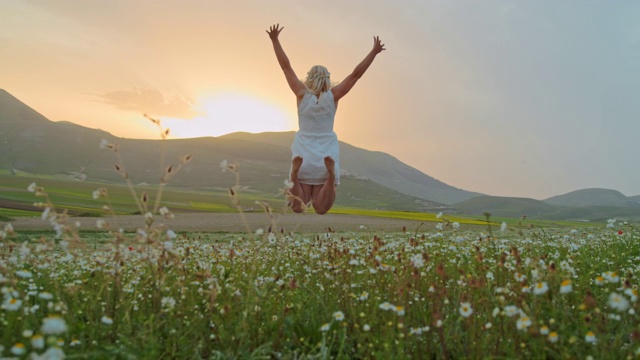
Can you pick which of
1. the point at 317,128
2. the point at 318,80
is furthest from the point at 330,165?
the point at 318,80

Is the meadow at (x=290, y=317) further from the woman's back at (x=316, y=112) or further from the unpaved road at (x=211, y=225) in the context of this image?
the unpaved road at (x=211, y=225)

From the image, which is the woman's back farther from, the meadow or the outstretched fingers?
the meadow

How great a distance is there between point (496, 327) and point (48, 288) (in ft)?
14.5

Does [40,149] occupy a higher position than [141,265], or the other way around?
[40,149]

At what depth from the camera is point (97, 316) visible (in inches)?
167

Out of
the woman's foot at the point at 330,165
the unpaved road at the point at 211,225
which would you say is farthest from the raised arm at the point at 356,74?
the unpaved road at the point at 211,225

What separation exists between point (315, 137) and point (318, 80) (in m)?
1.22

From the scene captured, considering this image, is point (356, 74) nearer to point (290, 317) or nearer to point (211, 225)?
point (290, 317)

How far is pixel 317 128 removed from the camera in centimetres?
1129

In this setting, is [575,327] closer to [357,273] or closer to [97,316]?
[357,273]

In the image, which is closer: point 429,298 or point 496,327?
point 496,327

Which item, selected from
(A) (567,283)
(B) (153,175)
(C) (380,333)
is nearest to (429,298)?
(C) (380,333)

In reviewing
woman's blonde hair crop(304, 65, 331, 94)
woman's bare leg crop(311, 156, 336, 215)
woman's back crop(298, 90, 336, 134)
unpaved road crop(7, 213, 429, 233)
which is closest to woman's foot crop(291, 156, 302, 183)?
woman's bare leg crop(311, 156, 336, 215)

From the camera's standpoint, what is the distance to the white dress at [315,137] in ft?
36.5
